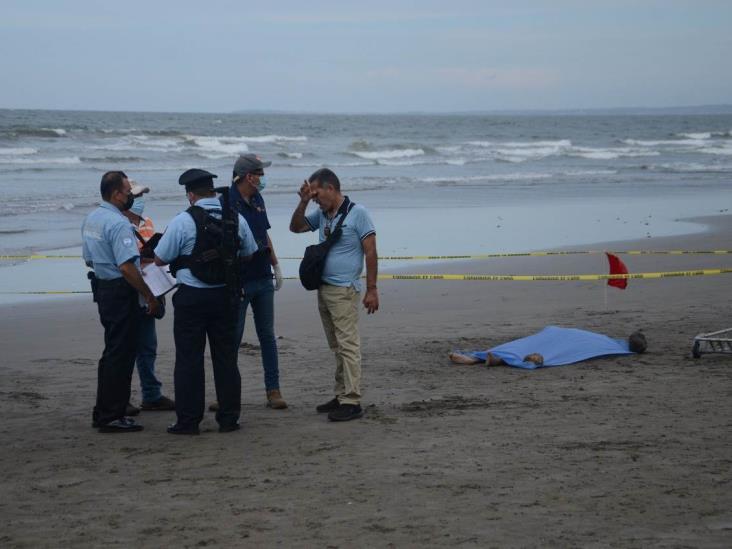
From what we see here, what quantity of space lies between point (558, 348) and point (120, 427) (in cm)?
359

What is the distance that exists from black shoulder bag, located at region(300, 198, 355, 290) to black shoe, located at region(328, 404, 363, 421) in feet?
2.66

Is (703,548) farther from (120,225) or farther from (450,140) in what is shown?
(450,140)

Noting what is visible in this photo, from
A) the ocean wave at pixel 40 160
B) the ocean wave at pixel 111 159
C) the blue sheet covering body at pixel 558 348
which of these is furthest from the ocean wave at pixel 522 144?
the blue sheet covering body at pixel 558 348

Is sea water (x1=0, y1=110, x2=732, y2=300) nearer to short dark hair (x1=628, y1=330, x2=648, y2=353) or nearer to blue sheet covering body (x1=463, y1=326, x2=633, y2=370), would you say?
blue sheet covering body (x1=463, y1=326, x2=633, y2=370)

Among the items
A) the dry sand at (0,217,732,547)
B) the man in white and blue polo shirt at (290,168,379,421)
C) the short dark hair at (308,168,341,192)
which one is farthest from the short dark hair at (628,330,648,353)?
the short dark hair at (308,168,341,192)

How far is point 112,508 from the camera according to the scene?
16.0 ft

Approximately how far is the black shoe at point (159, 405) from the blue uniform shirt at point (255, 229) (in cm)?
106

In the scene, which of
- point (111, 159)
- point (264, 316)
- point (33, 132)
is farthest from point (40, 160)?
point (264, 316)

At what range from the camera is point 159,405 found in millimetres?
7066

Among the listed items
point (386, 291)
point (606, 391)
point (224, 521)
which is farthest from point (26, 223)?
point (224, 521)

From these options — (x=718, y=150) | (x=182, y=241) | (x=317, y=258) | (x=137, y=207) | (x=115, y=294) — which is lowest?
(x=115, y=294)

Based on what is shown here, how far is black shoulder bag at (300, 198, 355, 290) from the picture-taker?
21.1ft

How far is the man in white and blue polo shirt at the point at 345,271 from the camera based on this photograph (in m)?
6.43

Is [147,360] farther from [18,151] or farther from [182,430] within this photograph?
[18,151]
